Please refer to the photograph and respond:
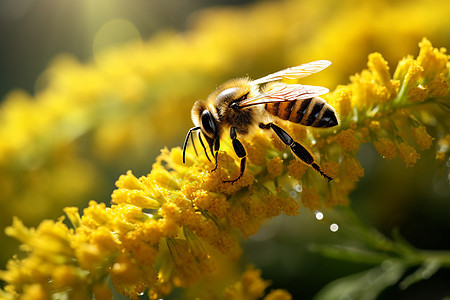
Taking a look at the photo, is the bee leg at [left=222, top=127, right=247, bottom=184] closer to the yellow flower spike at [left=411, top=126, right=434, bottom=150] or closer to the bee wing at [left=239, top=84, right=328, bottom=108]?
the bee wing at [left=239, top=84, right=328, bottom=108]

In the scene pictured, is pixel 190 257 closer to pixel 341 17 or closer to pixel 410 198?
pixel 410 198

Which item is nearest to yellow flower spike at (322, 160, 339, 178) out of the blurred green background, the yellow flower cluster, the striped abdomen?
the yellow flower cluster

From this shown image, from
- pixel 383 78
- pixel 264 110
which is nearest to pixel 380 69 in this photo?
pixel 383 78

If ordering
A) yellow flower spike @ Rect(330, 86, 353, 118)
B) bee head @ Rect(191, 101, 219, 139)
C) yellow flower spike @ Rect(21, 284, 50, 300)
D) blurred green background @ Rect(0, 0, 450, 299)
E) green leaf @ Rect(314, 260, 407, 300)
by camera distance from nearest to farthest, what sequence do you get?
yellow flower spike @ Rect(21, 284, 50, 300) → yellow flower spike @ Rect(330, 86, 353, 118) → bee head @ Rect(191, 101, 219, 139) → green leaf @ Rect(314, 260, 407, 300) → blurred green background @ Rect(0, 0, 450, 299)

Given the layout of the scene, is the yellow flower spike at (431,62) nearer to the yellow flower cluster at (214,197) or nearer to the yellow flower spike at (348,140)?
the yellow flower cluster at (214,197)

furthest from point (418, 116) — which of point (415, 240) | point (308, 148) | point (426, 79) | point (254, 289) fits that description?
point (415, 240)

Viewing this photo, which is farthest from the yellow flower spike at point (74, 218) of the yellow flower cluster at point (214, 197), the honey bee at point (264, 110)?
the honey bee at point (264, 110)

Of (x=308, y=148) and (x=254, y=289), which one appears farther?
(x=254, y=289)

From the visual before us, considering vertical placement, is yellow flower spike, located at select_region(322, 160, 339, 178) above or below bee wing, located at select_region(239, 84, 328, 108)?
below
